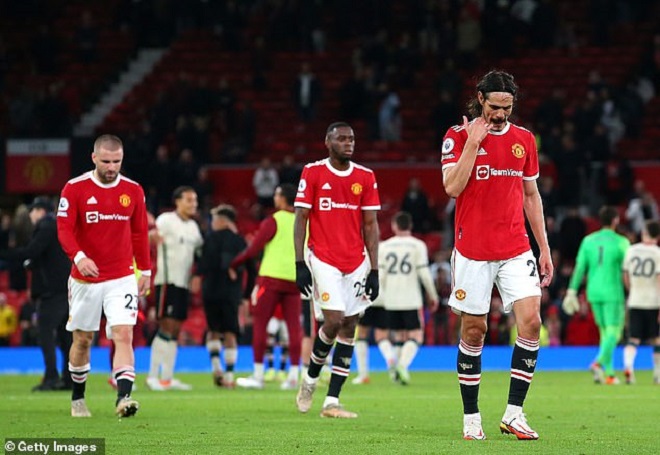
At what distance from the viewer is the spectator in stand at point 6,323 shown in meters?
27.2

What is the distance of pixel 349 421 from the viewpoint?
40.1ft

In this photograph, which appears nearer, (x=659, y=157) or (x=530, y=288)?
(x=530, y=288)

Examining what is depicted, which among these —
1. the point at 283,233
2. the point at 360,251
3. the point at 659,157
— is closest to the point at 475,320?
the point at 360,251

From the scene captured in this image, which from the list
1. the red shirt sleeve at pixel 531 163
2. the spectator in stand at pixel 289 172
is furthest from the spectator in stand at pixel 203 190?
the red shirt sleeve at pixel 531 163

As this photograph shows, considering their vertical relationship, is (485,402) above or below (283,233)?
below

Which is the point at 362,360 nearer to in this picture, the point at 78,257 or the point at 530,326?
the point at 78,257

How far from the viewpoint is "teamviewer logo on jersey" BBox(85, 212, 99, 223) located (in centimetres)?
1255

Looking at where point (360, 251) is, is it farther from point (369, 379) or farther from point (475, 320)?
point (369, 379)

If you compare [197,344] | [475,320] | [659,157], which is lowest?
[197,344]

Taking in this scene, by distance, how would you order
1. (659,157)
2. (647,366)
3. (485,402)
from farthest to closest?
(659,157) < (647,366) < (485,402)

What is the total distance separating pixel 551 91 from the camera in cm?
3444

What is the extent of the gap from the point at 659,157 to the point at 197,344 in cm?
1153

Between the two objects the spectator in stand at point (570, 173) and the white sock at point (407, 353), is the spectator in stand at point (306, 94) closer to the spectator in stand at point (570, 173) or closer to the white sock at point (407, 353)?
the spectator in stand at point (570, 173)

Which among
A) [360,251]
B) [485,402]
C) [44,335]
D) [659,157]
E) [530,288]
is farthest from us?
[659,157]
